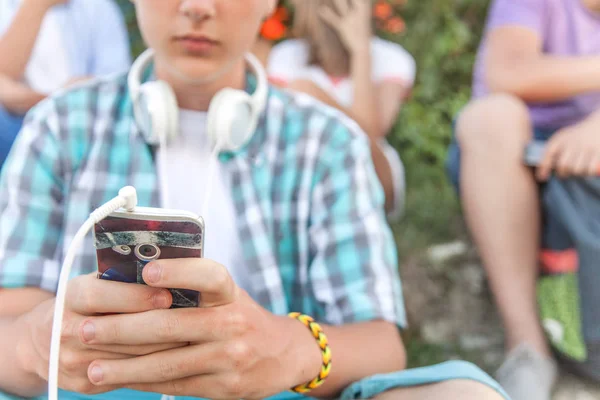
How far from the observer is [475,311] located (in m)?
1.57

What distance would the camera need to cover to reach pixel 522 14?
4.83 ft

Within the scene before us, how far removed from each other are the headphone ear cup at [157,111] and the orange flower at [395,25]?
0.81m

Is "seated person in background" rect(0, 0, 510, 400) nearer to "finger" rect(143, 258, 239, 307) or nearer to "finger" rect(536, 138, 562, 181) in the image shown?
"finger" rect(143, 258, 239, 307)

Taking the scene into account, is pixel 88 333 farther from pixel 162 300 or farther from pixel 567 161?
pixel 567 161

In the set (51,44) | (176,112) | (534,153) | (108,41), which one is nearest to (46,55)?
(51,44)

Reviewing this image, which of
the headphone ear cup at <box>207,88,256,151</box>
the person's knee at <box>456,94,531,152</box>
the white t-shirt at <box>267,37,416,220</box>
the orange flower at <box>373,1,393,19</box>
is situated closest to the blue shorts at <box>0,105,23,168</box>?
the headphone ear cup at <box>207,88,256,151</box>

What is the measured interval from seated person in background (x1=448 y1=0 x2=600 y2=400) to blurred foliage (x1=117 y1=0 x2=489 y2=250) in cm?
12

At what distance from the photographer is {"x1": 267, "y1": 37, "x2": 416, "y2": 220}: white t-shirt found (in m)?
1.45

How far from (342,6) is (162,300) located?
1.07 metres

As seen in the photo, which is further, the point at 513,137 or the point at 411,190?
the point at 411,190

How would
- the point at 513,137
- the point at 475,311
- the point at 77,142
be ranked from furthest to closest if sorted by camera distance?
the point at 475,311 < the point at 513,137 < the point at 77,142

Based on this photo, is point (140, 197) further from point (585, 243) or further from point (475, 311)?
point (475, 311)

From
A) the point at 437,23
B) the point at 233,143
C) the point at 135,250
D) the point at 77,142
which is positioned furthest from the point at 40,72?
the point at 437,23

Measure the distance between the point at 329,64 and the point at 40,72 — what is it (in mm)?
645
